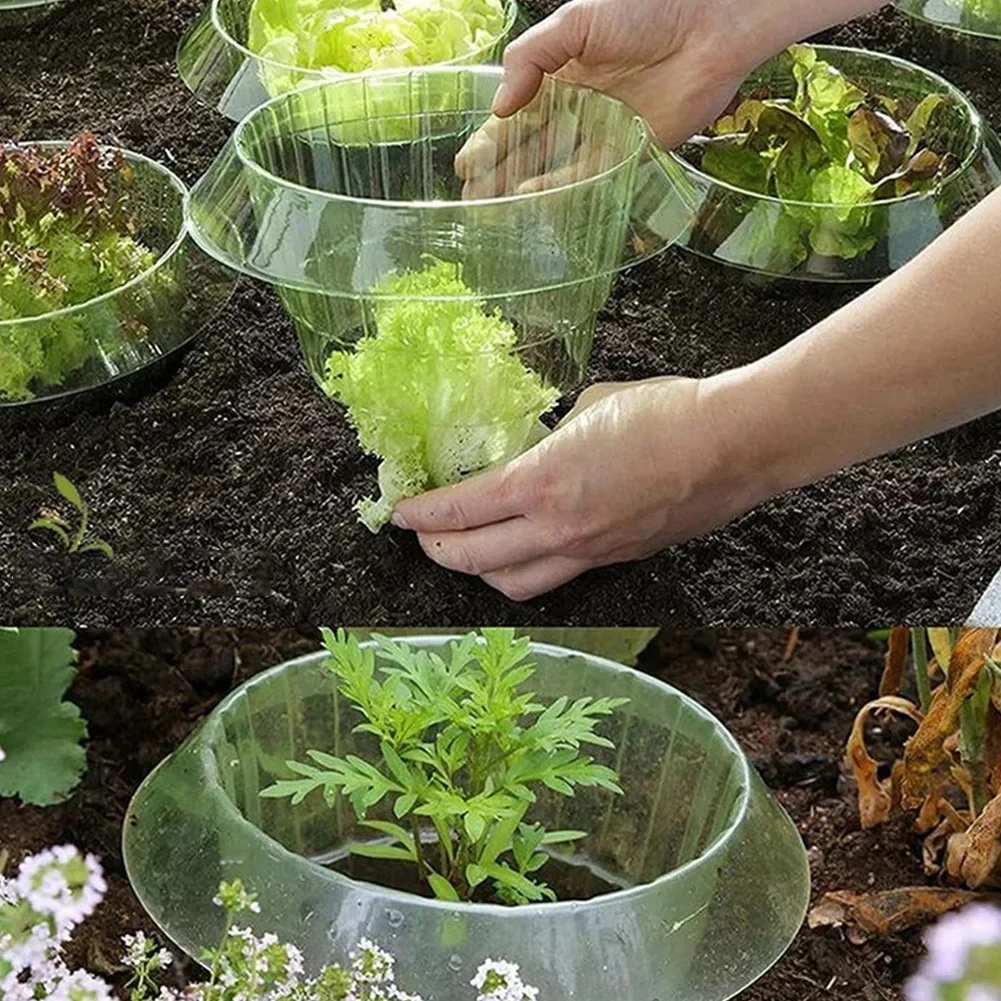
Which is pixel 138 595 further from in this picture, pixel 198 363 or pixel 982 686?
pixel 982 686

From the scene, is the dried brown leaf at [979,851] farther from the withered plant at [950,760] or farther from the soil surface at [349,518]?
the soil surface at [349,518]

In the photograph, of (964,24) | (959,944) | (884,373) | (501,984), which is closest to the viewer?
(959,944)

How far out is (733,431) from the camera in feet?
3.45

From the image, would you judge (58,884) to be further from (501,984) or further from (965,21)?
(965,21)

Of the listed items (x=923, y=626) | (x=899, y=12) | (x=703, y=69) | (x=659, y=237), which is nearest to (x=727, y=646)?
(x=923, y=626)

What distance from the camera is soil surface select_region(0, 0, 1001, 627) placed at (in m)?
1.16

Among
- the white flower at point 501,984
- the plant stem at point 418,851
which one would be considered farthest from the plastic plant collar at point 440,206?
the white flower at point 501,984

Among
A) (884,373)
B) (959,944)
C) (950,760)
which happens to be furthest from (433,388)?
(959,944)

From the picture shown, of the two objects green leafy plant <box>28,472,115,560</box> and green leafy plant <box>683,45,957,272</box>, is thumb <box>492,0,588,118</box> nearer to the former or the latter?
green leafy plant <box>683,45,957,272</box>

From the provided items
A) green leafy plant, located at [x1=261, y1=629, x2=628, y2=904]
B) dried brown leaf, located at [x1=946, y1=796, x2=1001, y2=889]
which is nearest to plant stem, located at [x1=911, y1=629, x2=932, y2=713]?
dried brown leaf, located at [x1=946, y1=796, x2=1001, y2=889]

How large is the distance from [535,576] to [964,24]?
0.88 meters

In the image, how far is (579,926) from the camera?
3.06 feet

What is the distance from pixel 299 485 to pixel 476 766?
0.27m

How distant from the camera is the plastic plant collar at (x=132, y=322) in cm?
125
